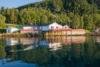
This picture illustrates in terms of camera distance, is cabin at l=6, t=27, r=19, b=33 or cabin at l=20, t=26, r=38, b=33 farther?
cabin at l=6, t=27, r=19, b=33

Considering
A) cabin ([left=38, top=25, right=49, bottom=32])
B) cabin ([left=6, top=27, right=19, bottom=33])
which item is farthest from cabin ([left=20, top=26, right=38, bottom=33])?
cabin ([left=6, top=27, right=19, bottom=33])

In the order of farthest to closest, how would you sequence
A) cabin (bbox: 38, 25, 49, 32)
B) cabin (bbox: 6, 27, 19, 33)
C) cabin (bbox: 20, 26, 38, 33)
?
cabin (bbox: 38, 25, 49, 32) < cabin (bbox: 6, 27, 19, 33) < cabin (bbox: 20, 26, 38, 33)

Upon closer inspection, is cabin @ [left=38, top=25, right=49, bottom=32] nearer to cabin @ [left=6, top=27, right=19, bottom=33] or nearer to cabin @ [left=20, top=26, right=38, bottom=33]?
cabin @ [left=20, top=26, right=38, bottom=33]

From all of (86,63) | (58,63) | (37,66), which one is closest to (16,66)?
(37,66)

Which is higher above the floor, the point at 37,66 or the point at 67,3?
the point at 67,3

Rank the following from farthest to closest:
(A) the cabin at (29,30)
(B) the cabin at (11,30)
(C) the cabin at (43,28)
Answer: (C) the cabin at (43,28)
(B) the cabin at (11,30)
(A) the cabin at (29,30)

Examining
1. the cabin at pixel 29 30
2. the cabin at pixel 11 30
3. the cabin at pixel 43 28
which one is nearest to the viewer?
the cabin at pixel 29 30

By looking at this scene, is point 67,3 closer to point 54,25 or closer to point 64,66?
point 54,25

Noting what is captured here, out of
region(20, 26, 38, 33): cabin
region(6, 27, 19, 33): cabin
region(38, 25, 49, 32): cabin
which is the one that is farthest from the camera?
region(38, 25, 49, 32): cabin

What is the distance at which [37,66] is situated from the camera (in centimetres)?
3534

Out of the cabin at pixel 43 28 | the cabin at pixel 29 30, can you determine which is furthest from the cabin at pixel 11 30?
the cabin at pixel 43 28

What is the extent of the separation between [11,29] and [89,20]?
1013 inches

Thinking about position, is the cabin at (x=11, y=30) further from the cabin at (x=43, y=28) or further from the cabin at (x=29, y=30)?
the cabin at (x=43, y=28)

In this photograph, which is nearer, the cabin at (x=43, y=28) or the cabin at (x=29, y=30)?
the cabin at (x=29, y=30)
